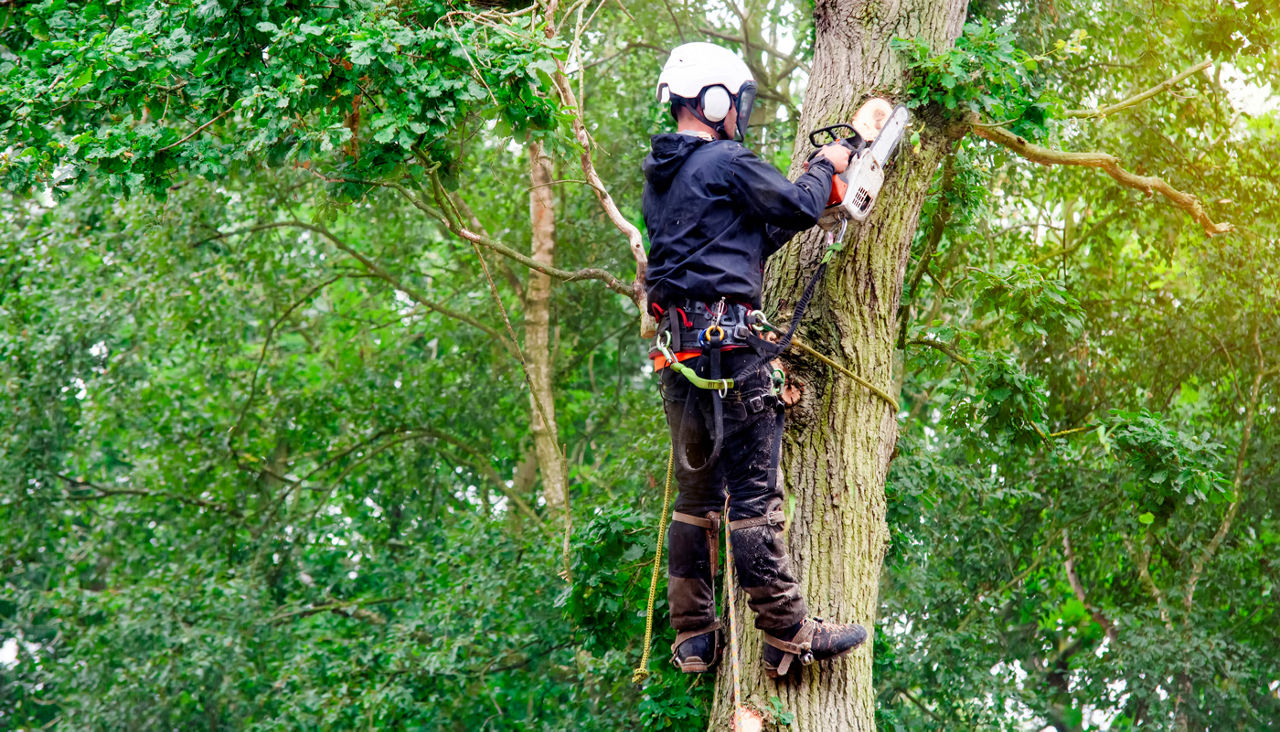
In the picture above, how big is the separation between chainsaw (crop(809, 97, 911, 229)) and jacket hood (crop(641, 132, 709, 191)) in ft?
1.25

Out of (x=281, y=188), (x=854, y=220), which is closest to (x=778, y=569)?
(x=854, y=220)

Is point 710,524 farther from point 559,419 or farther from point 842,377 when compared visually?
point 559,419

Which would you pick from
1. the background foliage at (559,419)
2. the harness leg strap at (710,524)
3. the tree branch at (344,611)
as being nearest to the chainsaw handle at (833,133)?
the background foliage at (559,419)

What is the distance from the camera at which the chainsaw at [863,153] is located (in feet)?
11.8

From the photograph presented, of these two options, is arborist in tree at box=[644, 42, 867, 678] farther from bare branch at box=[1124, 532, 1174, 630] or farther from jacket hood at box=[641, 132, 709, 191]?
bare branch at box=[1124, 532, 1174, 630]

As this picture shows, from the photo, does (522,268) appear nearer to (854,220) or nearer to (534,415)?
(534,415)

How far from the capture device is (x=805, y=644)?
130 inches

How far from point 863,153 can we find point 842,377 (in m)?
0.69

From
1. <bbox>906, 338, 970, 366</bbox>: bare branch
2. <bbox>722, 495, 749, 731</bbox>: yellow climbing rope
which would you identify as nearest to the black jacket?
<bbox>722, 495, 749, 731</bbox>: yellow climbing rope

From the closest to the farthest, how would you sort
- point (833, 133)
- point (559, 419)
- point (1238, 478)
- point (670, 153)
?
point (670, 153) → point (833, 133) → point (1238, 478) → point (559, 419)

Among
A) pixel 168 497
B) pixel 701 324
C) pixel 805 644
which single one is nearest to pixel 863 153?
pixel 701 324

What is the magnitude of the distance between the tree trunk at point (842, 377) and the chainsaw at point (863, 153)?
0.26 feet

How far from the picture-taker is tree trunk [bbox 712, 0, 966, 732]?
11.3 feet

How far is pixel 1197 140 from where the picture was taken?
7973mm
